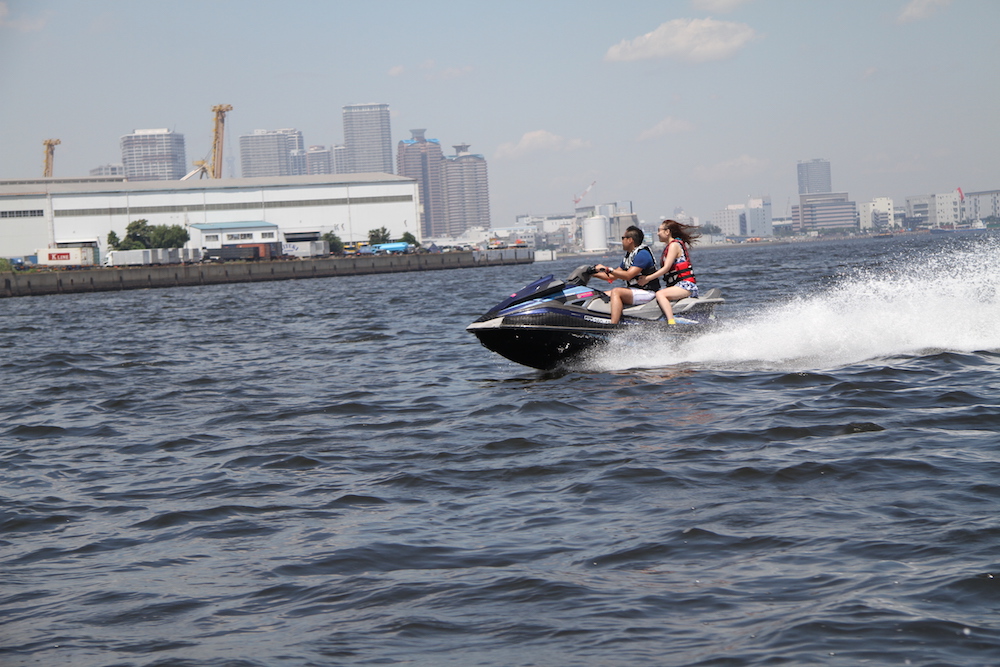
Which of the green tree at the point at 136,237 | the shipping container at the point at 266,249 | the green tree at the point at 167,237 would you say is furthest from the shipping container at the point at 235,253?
the green tree at the point at 136,237

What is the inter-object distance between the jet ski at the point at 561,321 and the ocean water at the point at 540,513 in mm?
243

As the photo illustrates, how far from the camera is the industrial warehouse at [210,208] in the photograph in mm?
101250

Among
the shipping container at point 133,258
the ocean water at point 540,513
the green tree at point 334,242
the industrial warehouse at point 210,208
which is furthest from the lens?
the green tree at point 334,242

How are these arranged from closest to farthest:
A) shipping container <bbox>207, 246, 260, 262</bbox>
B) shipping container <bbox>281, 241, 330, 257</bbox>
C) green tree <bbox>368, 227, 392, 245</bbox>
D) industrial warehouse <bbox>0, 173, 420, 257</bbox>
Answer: shipping container <bbox>207, 246, 260, 262</bbox> < shipping container <bbox>281, 241, 330, 257</bbox> < industrial warehouse <bbox>0, 173, 420, 257</bbox> < green tree <bbox>368, 227, 392, 245</bbox>

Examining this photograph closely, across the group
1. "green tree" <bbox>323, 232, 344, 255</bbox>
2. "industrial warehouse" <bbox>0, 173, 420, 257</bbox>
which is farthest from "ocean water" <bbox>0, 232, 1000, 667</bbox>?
"industrial warehouse" <bbox>0, 173, 420, 257</bbox>

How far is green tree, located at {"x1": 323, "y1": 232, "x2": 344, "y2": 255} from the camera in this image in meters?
107

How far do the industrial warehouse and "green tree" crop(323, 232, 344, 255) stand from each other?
94 centimetres

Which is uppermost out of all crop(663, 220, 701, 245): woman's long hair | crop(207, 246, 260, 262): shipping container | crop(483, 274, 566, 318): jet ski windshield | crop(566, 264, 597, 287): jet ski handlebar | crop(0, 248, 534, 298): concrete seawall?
crop(207, 246, 260, 262): shipping container

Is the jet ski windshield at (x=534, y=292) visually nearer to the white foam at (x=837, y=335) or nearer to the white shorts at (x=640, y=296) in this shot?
the white shorts at (x=640, y=296)

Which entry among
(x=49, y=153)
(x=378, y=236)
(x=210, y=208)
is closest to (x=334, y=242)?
(x=378, y=236)

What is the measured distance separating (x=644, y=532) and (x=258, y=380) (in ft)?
29.2

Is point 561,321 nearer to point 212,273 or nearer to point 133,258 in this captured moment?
point 212,273

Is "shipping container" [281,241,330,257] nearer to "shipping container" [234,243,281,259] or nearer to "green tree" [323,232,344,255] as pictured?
"shipping container" [234,243,281,259]

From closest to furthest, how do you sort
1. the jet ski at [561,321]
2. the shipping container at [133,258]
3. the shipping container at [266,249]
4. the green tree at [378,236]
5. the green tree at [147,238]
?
the jet ski at [561,321] < the shipping container at [133,258] < the shipping container at [266,249] < the green tree at [147,238] < the green tree at [378,236]
